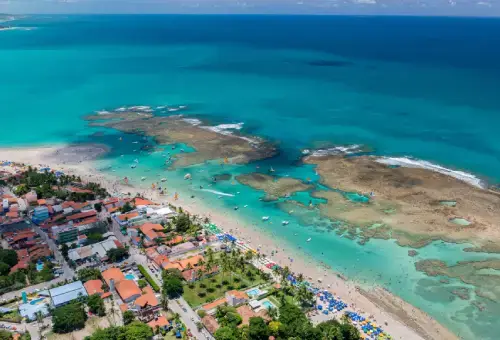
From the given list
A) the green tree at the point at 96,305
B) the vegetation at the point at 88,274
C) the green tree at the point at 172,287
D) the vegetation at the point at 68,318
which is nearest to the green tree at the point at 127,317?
the green tree at the point at 96,305

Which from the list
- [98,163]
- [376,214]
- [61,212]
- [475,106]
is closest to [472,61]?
[475,106]

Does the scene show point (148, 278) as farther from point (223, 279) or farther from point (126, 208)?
point (126, 208)

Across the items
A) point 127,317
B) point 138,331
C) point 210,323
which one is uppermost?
point 138,331

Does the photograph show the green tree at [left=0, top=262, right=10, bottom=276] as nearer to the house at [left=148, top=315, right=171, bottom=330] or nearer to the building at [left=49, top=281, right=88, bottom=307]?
the building at [left=49, top=281, right=88, bottom=307]

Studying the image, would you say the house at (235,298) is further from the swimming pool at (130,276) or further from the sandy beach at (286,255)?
the swimming pool at (130,276)

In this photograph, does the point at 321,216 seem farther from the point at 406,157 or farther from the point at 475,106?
the point at 475,106

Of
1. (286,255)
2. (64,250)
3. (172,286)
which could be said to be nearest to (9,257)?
(64,250)
